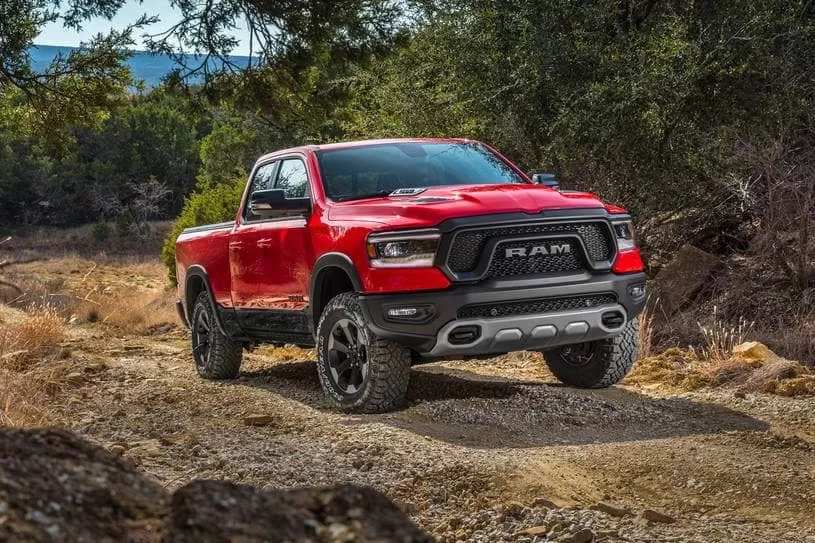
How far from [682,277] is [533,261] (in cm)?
592

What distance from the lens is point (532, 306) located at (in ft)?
23.2

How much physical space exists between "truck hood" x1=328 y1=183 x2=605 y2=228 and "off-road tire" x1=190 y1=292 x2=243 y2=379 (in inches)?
99.1

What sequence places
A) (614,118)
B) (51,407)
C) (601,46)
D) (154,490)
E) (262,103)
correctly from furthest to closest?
(601,46) < (614,118) < (262,103) < (51,407) < (154,490)

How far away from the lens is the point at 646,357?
10.2 meters

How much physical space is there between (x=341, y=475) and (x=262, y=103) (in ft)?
19.5

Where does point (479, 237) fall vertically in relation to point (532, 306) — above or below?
above

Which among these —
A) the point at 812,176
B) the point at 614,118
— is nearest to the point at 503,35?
the point at 614,118

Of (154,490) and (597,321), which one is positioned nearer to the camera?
(154,490)

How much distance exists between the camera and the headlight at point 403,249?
6.89m

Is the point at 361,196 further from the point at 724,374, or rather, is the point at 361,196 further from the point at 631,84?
the point at 631,84

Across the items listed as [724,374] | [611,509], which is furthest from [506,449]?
[724,374]

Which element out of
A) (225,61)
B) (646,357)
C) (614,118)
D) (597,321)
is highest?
(225,61)

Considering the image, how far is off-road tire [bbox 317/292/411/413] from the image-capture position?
7.14m

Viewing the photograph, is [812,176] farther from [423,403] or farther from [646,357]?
[423,403]
